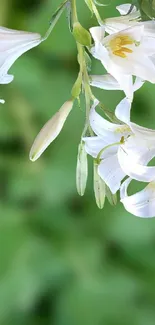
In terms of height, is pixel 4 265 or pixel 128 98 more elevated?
pixel 128 98

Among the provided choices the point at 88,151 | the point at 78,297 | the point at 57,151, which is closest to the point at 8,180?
the point at 57,151

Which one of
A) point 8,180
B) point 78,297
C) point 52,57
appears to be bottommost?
point 78,297

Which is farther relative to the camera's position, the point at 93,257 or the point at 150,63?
the point at 93,257

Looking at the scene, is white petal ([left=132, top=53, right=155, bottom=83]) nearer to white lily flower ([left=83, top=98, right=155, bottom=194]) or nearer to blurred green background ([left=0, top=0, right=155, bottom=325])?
white lily flower ([left=83, top=98, right=155, bottom=194])

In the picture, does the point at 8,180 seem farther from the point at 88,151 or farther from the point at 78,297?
the point at 88,151

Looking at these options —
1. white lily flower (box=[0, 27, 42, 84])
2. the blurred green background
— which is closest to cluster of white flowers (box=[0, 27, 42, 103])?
white lily flower (box=[0, 27, 42, 84])

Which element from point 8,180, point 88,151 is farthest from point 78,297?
point 88,151

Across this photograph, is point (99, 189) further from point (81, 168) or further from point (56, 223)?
point (56, 223)

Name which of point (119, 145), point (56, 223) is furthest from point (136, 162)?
point (56, 223)
